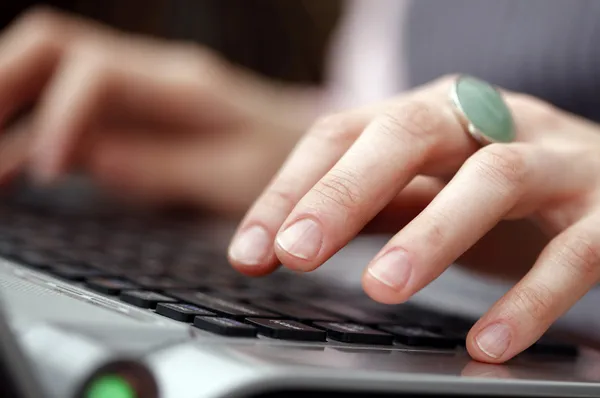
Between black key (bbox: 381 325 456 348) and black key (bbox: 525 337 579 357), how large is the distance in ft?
0.16

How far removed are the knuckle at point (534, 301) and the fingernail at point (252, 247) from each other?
0.43 ft

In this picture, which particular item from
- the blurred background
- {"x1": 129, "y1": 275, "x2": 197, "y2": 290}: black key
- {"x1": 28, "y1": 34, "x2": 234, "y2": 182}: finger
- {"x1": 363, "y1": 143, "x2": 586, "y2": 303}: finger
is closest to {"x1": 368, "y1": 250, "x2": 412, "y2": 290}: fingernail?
{"x1": 363, "y1": 143, "x2": 586, "y2": 303}: finger

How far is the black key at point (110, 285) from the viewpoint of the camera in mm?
362

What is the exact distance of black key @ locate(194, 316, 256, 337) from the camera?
0.93ft

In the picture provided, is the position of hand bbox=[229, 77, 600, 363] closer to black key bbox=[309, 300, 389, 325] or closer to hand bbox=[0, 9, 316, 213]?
black key bbox=[309, 300, 389, 325]

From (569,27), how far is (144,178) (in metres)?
0.60

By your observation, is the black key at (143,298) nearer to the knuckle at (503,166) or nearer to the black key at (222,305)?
the black key at (222,305)

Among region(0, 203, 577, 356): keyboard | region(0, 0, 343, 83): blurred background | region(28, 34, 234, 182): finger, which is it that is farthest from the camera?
region(0, 0, 343, 83): blurred background

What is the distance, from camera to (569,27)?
0.97 m

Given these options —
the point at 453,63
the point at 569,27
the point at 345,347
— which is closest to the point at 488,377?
the point at 345,347

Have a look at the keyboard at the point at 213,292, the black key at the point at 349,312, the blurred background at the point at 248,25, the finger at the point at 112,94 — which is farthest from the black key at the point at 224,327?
the blurred background at the point at 248,25

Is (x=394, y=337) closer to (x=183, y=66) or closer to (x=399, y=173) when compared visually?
(x=399, y=173)

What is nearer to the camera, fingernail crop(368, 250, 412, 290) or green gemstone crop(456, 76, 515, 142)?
fingernail crop(368, 250, 412, 290)

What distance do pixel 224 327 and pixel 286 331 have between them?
27 millimetres
